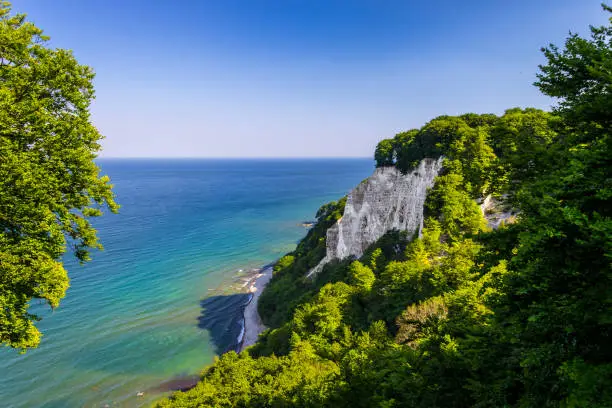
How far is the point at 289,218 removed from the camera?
449ft

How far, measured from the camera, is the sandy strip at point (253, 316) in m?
54.1

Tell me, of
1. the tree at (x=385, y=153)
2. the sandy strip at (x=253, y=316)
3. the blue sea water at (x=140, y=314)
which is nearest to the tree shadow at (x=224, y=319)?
the blue sea water at (x=140, y=314)

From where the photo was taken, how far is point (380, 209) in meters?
52.6

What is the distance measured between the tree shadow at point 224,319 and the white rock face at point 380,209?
1628 centimetres

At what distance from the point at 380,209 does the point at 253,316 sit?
30835 millimetres

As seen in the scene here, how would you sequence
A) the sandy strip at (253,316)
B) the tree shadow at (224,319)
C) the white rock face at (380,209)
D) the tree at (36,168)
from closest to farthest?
the tree at (36,168)
the white rock face at (380,209)
the sandy strip at (253,316)
the tree shadow at (224,319)

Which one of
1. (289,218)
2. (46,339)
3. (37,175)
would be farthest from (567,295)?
(289,218)

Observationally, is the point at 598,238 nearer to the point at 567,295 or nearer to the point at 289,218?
the point at 567,295

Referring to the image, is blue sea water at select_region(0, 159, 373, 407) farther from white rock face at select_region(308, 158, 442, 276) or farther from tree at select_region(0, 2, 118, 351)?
tree at select_region(0, 2, 118, 351)

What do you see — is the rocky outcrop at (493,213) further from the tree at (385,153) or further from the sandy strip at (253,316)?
the sandy strip at (253,316)

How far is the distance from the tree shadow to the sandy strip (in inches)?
36.6

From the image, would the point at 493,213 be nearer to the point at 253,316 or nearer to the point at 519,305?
the point at 519,305

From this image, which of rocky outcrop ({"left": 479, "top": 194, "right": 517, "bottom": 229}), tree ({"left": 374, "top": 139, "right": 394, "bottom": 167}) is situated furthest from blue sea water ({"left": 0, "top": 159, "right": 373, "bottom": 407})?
rocky outcrop ({"left": 479, "top": 194, "right": 517, "bottom": 229})

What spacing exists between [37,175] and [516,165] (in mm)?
16775
